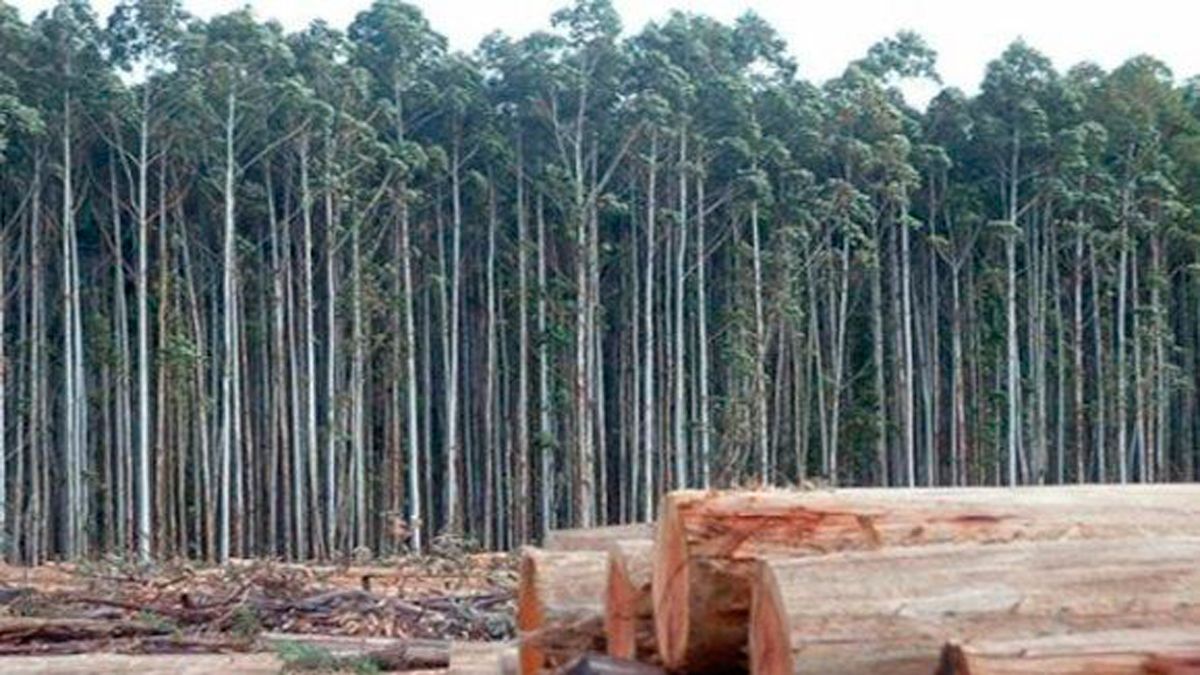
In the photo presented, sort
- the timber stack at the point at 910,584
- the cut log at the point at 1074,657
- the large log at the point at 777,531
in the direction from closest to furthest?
the cut log at the point at 1074,657 < the timber stack at the point at 910,584 < the large log at the point at 777,531

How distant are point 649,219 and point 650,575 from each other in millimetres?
31934

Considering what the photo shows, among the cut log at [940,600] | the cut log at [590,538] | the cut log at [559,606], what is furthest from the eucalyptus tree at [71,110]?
the cut log at [940,600]

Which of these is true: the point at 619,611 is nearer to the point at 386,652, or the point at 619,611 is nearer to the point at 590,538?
the point at 590,538

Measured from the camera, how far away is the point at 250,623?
11.6m

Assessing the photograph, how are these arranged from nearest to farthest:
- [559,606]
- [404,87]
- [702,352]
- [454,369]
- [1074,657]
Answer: [1074,657], [559,606], [454,369], [404,87], [702,352]

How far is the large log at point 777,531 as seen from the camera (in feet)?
10.3

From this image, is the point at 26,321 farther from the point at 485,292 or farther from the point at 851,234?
the point at 851,234

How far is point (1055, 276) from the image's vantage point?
3900cm

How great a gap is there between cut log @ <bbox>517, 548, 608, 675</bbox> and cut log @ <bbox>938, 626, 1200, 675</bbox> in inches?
65.6

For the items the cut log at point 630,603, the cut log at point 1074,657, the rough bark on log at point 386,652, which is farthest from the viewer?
the rough bark on log at point 386,652

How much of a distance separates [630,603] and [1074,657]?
1324 millimetres

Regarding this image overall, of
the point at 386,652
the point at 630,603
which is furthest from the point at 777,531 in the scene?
the point at 386,652

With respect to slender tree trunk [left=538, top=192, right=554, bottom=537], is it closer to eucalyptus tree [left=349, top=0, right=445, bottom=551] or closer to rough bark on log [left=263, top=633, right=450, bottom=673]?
eucalyptus tree [left=349, top=0, right=445, bottom=551]

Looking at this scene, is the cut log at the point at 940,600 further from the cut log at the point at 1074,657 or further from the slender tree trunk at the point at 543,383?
the slender tree trunk at the point at 543,383
